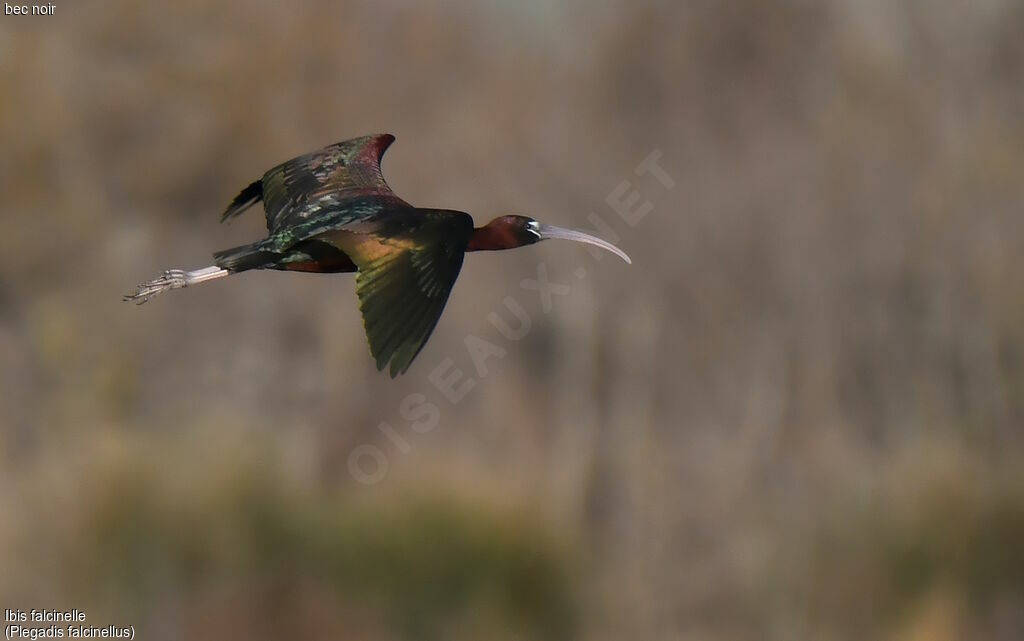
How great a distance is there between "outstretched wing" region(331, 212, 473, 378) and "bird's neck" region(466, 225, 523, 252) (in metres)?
0.36

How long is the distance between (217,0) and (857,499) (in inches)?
260

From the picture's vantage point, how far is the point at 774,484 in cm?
1334

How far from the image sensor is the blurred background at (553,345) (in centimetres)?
1344

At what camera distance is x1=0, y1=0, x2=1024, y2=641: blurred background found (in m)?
13.4

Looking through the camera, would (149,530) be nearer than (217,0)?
Yes

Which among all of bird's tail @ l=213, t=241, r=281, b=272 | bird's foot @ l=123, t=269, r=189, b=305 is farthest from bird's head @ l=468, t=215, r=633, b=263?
bird's foot @ l=123, t=269, r=189, b=305

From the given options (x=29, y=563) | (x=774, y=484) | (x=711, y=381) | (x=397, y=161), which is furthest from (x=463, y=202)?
(x=29, y=563)

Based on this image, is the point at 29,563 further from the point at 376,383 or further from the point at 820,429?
the point at 820,429

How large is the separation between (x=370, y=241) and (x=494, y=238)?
1.90ft

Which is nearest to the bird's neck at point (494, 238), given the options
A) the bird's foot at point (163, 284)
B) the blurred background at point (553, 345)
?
the bird's foot at point (163, 284)

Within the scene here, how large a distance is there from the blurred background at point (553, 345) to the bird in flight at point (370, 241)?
24.5ft

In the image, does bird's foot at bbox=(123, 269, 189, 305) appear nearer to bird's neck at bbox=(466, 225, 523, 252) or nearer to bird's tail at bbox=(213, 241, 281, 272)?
bird's tail at bbox=(213, 241, 281, 272)

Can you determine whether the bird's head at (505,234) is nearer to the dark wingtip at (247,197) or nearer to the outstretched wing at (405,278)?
the outstretched wing at (405,278)

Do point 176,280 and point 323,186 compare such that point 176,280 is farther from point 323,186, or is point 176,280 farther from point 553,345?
point 553,345
